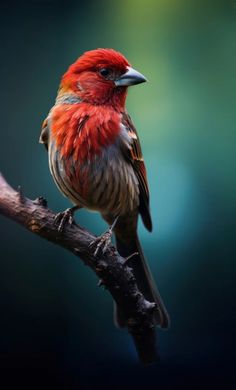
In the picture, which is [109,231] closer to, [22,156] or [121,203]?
[121,203]

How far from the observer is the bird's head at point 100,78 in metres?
2.57

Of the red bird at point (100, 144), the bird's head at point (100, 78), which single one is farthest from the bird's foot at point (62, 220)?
the bird's head at point (100, 78)

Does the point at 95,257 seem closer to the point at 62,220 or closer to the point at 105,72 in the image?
the point at 62,220

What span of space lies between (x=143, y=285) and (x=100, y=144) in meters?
0.74

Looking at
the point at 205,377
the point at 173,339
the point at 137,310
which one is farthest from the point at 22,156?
the point at 205,377

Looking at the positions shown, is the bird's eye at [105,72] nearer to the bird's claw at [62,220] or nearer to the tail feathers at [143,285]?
the bird's claw at [62,220]

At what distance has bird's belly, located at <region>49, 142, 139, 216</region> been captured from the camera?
8.51 feet

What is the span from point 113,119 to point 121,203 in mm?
424

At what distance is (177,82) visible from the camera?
8.59 feet

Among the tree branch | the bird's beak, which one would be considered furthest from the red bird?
the tree branch

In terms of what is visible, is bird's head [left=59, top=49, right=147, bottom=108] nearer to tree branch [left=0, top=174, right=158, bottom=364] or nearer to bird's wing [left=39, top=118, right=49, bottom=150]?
bird's wing [left=39, top=118, right=49, bottom=150]

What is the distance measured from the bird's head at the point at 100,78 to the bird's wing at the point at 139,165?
0.38 feet

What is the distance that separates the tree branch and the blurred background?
0.31 metres

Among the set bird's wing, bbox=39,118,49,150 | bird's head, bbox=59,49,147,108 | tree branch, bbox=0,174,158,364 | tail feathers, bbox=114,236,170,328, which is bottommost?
tail feathers, bbox=114,236,170,328
